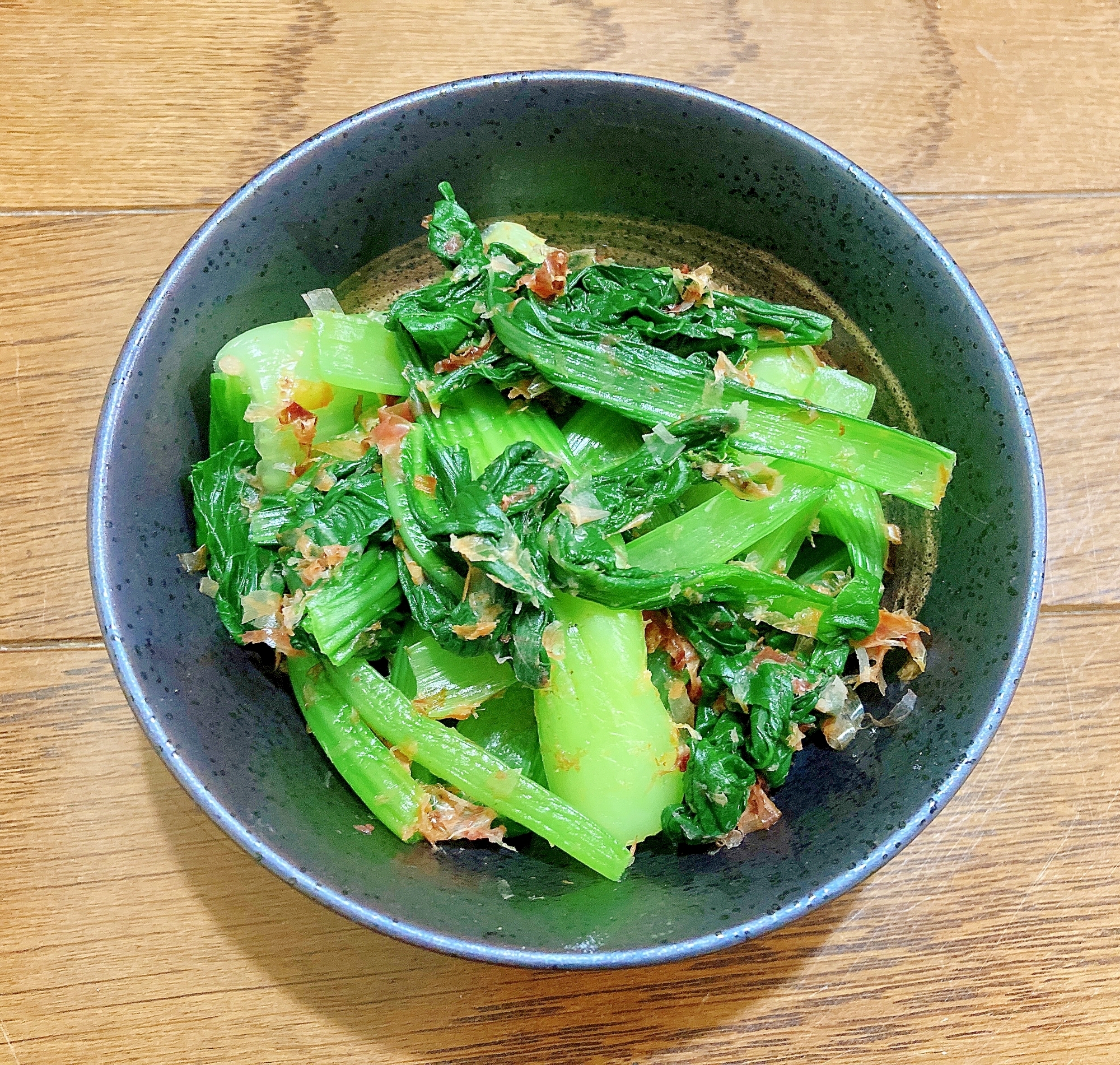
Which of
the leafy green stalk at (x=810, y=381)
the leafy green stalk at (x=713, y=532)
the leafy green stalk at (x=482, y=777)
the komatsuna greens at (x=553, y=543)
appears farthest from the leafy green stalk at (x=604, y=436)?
the leafy green stalk at (x=482, y=777)

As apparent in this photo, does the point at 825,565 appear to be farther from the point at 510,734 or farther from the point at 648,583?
the point at 510,734

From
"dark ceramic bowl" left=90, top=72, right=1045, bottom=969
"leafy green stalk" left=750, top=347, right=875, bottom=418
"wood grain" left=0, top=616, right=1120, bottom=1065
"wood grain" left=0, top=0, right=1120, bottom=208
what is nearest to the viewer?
"dark ceramic bowl" left=90, top=72, right=1045, bottom=969

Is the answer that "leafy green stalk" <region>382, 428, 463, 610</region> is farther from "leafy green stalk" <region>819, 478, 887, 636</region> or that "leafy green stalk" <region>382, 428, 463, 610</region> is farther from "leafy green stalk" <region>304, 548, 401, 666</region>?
"leafy green stalk" <region>819, 478, 887, 636</region>

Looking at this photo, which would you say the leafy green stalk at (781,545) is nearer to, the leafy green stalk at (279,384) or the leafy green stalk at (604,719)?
the leafy green stalk at (604,719)

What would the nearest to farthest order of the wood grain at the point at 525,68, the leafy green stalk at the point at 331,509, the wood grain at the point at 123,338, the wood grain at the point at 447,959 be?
the leafy green stalk at the point at 331,509 → the wood grain at the point at 447,959 → the wood grain at the point at 123,338 → the wood grain at the point at 525,68

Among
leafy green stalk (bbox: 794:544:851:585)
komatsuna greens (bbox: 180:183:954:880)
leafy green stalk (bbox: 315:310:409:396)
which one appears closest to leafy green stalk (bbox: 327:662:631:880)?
komatsuna greens (bbox: 180:183:954:880)

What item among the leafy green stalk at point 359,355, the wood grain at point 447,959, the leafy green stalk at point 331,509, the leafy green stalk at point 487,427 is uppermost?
the leafy green stalk at point 359,355

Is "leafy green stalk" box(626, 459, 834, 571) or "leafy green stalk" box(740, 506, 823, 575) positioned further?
"leafy green stalk" box(740, 506, 823, 575)

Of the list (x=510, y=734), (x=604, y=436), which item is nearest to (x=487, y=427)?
(x=604, y=436)
